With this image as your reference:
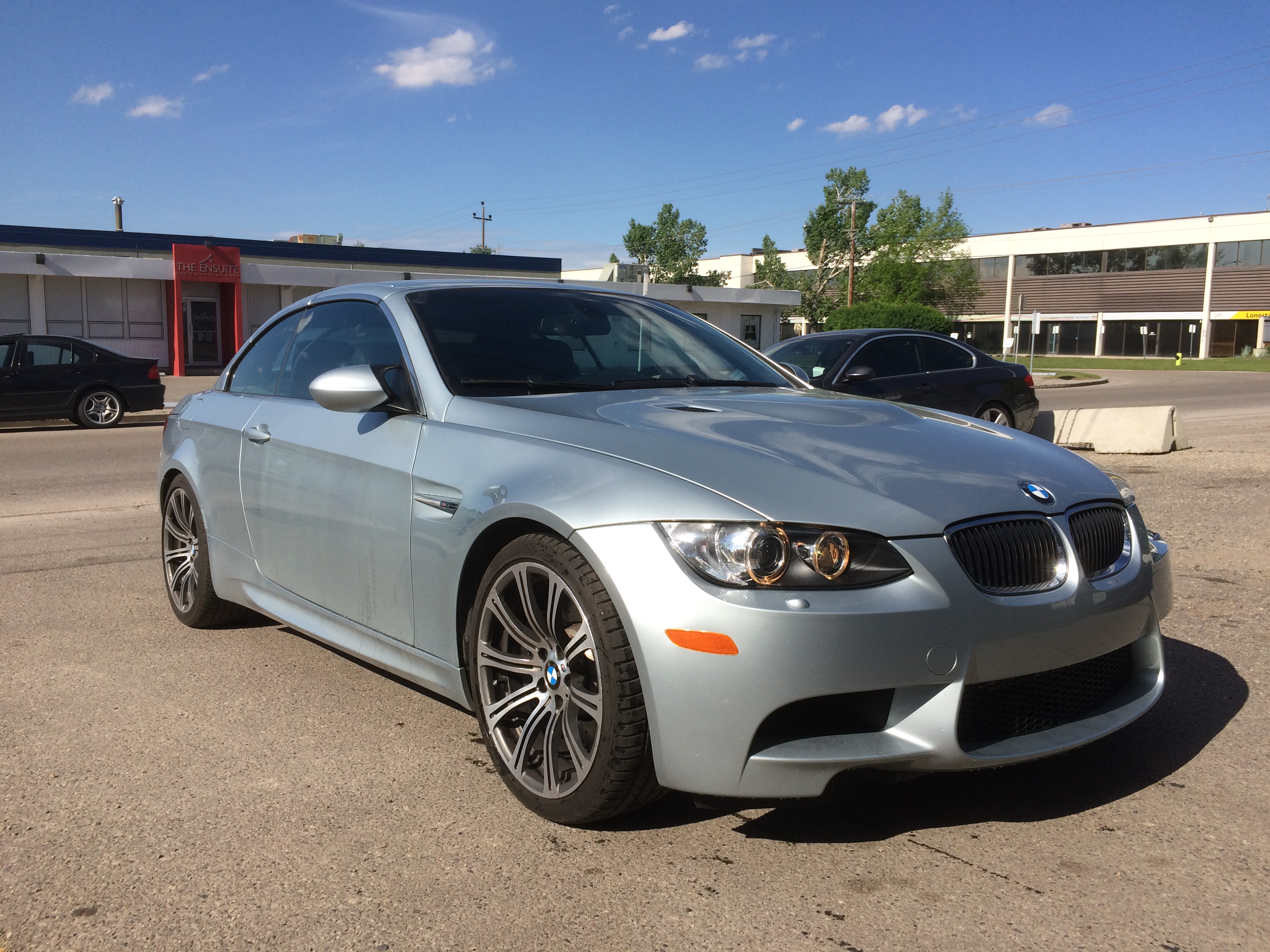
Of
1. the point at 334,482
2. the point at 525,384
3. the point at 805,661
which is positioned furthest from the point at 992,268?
the point at 805,661

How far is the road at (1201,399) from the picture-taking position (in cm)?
1532

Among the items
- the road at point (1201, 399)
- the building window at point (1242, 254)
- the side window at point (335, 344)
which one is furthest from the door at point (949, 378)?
the building window at point (1242, 254)

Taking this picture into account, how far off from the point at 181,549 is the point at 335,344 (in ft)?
5.12

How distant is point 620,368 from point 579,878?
1.92 meters

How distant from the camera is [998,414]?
1227cm

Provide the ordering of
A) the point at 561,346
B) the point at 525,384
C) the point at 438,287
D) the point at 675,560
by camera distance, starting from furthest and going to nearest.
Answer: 1. the point at 438,287
2. the point at 561,346
3. the point at 525,384
4. the point at 675,560

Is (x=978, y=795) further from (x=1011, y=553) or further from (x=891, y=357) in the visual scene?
(x=891, y=357)

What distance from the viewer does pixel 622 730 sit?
8.89 feet

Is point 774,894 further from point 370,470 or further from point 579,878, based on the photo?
point 370,470

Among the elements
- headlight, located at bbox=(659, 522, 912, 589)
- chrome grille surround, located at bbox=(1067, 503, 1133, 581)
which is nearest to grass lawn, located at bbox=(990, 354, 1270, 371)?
chrome grille surround, located at bbox=(1067, 503, 1133, 581)

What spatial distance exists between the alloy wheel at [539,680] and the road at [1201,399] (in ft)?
39.6

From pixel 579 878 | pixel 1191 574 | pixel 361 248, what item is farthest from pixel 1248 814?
pixel 361 248

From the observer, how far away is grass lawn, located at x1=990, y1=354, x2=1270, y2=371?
51.7 metres

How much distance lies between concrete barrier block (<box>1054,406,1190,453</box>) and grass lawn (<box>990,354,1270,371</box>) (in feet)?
117
